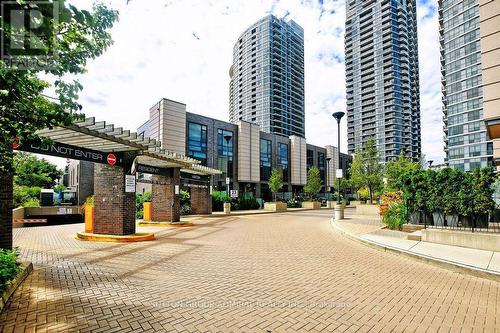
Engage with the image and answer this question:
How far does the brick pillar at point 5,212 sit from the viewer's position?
655cm

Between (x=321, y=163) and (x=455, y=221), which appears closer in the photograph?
(x=455, y=221)

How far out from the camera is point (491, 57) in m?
11.5

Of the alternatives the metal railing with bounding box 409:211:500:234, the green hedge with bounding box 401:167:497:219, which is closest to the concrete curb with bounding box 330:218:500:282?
the metal railing with bounding box 409:211:500:234

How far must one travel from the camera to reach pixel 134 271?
6.48m

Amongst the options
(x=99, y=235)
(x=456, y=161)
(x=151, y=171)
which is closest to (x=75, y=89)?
(x=99, y=235)

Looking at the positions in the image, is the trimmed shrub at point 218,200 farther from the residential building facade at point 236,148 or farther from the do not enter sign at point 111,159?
the do not enter sign at point 111,159

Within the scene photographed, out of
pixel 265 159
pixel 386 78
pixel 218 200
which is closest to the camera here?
pixel 218 200

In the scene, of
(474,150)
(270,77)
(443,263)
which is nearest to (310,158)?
(474,150)

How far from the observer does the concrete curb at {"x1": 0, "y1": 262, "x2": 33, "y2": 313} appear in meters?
4.25

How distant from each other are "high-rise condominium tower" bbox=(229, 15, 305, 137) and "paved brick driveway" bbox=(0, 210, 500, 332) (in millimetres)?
87712

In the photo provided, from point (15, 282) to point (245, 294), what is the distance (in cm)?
430

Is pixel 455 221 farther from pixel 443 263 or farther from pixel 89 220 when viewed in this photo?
pixel 89 220

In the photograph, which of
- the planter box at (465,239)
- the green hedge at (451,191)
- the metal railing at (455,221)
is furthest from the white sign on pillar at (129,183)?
the green hedge at (451,191)

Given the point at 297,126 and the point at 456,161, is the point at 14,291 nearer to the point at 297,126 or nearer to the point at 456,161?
the point at 456,161
